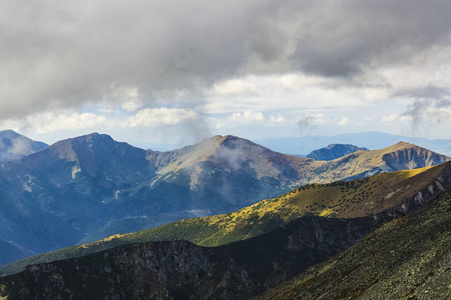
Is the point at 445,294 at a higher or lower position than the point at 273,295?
higher

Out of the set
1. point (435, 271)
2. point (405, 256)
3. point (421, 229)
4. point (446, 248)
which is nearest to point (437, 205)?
point (421, 229)

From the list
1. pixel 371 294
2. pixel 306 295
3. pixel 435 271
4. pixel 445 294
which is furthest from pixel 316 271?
pixel 445 294

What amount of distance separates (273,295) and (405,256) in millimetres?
87901

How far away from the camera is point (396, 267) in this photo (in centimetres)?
11631

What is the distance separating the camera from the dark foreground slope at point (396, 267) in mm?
95288

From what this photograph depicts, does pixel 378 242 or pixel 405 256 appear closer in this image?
pixel 405 256

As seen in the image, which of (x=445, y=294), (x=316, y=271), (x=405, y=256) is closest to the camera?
(x=445, y=294)

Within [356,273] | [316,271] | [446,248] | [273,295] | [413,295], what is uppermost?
[446,248]

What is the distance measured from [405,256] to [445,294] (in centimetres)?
3967

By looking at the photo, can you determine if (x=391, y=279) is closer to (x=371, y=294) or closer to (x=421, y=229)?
(x=371, y=294)

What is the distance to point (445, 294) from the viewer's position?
8244cm

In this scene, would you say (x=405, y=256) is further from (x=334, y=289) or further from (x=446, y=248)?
(x=334, y=289)

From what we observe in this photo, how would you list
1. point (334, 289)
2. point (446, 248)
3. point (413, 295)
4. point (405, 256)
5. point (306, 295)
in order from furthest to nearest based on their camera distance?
1. point (306, 295)
2. point (334, 289)
3. point (405, 256)
4. point (446, 248)
5. point (413, 295)

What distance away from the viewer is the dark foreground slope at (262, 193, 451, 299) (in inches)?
3751
